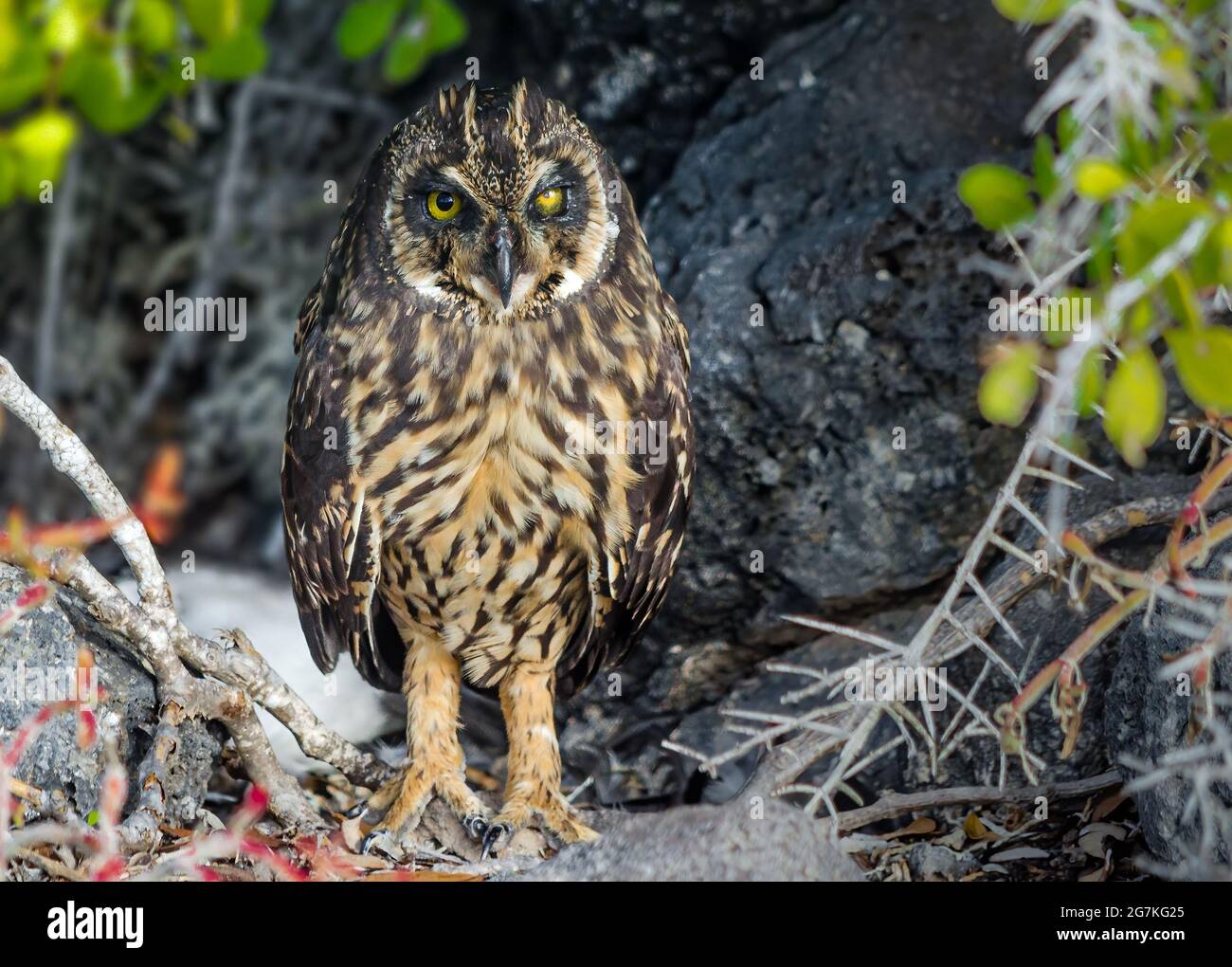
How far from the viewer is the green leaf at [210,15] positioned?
198cm

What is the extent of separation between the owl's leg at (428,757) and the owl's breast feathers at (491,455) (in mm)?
271

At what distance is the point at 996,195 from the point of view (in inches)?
81.3

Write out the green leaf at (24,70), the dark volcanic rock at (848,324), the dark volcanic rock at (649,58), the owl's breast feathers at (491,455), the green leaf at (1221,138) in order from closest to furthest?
the green leaf at (1221,138) < the green leaf at (24,70) < the owl's breast feathers at (491,455) < the dark volcanic rock at (848,324) < the dark volcanic rock at (649,58)

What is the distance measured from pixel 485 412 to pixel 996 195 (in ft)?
5.37

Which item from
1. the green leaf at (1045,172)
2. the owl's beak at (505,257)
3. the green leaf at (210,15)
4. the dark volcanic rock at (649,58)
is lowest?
the green leaf at (1045,172)

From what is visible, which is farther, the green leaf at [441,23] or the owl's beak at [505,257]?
the owl's beak at [505,257]

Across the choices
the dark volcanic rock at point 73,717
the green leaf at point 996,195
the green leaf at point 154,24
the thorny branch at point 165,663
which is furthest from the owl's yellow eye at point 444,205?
the green leaf at point 996,195

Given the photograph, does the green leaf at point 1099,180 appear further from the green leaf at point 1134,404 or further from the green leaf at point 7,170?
the green leaf at point 7,170

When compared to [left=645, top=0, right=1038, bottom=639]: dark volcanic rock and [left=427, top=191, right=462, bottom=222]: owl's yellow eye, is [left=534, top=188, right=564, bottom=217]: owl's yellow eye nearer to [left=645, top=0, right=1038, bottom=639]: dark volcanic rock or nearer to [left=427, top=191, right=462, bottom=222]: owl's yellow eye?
[left=427, top=191, right=462, bottom=222]: owl's yellow eye

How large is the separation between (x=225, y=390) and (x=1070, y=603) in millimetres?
4041

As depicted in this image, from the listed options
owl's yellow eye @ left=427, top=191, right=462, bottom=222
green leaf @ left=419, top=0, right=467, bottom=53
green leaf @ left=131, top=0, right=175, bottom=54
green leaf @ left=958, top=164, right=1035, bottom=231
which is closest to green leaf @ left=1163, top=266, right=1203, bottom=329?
green leaf @ left=958, top=164, right=1035, bottom=231

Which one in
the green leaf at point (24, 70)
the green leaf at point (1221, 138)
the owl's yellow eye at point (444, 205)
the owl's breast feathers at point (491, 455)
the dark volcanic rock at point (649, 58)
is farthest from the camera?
the dark volcanic rock at point (649, 58)

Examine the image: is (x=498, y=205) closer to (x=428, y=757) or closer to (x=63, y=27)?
(x=63, y=27)

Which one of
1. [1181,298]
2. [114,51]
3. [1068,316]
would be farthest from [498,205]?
[1181,298]
